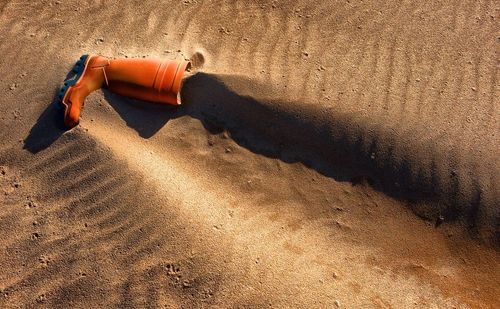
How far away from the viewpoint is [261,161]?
3869mm

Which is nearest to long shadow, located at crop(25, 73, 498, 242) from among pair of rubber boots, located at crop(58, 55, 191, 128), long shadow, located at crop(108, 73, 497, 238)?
long shadow, located at crop(108, 73, 497, 238)

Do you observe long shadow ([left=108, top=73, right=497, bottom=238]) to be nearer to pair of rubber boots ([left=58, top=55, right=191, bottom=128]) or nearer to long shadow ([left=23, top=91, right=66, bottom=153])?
pair of rubber boots ([left=58, top=55, right=191, bottom=128])

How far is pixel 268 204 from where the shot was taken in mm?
3699

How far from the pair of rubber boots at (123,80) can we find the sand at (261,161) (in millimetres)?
120

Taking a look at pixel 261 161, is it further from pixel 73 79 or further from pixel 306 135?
pixel 73 79

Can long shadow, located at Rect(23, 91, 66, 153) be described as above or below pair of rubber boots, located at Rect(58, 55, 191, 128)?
below

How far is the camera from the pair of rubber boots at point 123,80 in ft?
12.3

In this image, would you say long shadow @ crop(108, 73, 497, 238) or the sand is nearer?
the sand

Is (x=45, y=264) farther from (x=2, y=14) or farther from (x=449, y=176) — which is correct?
A: (x=449, y=176)

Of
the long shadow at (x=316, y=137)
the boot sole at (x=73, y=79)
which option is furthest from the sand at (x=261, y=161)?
the boot sole at (x=73, y=79)

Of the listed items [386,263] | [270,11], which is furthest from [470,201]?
[270,11]

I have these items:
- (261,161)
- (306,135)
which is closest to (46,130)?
(261,161)

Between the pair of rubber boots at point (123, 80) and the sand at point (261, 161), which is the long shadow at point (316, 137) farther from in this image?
the pair of rubber boots at point (123, 80)

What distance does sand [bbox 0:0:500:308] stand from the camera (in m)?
3.43
